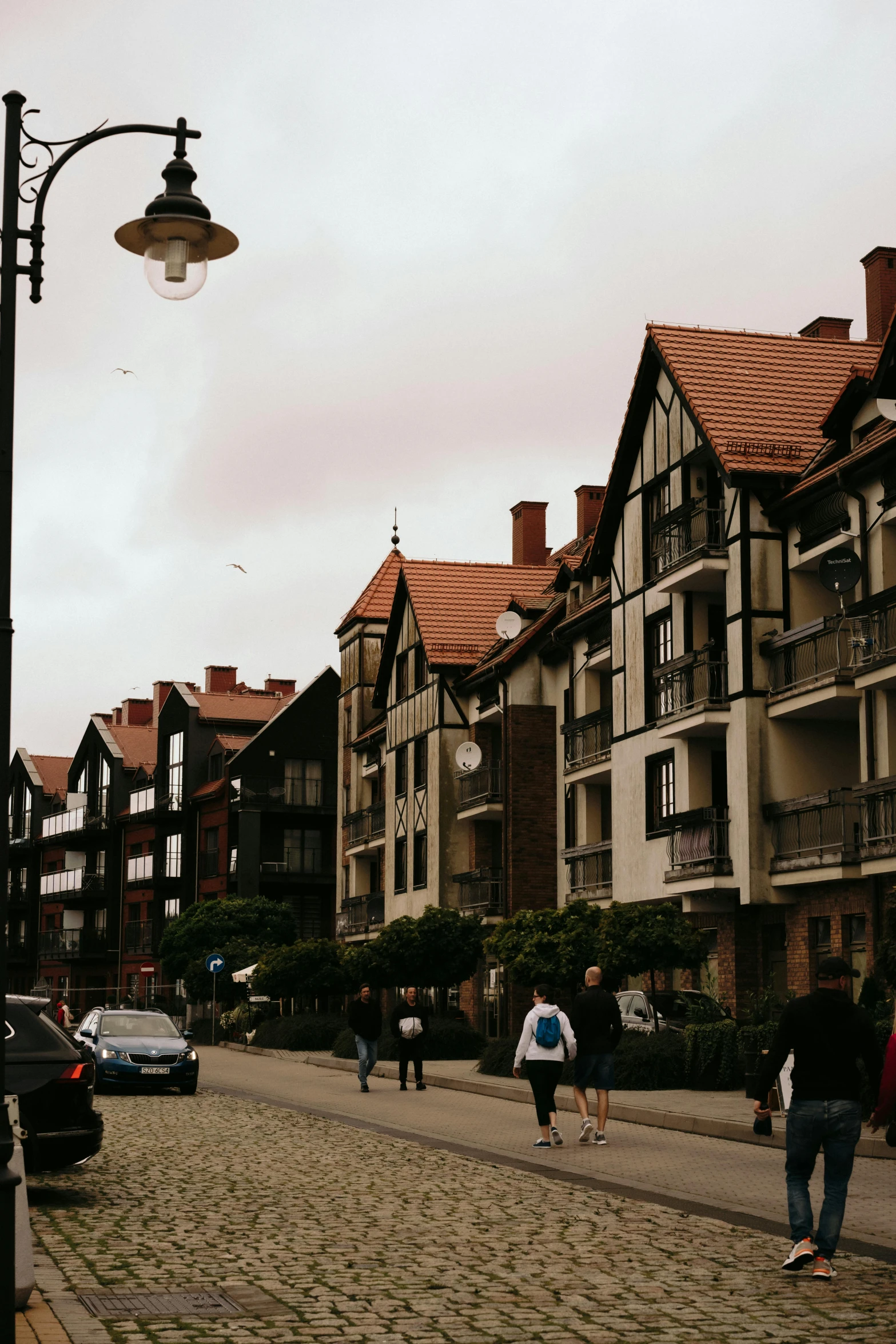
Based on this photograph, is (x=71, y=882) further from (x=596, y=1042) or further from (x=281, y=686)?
(x=596, y=1042)

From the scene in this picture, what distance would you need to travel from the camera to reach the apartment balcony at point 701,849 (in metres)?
31.3

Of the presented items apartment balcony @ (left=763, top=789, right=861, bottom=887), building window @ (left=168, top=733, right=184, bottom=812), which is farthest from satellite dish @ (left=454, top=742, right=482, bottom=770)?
building window @ (left=168, top=733, right=184, bottom=812)

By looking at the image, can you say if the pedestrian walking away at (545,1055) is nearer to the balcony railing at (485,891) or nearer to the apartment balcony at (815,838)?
the apartment balcony at (815,838)

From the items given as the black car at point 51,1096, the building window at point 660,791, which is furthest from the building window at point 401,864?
the black car at point 51,1096

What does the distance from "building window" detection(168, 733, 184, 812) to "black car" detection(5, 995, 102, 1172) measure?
62.7 metres

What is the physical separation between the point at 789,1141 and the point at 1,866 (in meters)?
4.78

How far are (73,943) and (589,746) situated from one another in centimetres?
4954

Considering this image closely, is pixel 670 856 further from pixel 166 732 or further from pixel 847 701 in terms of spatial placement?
pixel 166 732

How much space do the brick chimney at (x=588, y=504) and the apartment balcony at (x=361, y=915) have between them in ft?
42.0

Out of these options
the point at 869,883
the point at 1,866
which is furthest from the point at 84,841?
the point at 1,866

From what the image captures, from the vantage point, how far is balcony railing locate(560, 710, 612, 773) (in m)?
39.0

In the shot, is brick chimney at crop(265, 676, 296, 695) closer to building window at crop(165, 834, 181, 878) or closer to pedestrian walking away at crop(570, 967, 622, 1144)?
building window at crop(165, 834, 181, 878)

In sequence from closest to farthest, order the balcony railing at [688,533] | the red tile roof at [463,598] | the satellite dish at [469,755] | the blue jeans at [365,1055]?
the blue jeans at [365,1055], the balcony railing at [688,533], the satellite dish at [469,755], the red tile roof at [463,598]

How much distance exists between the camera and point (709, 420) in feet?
107
